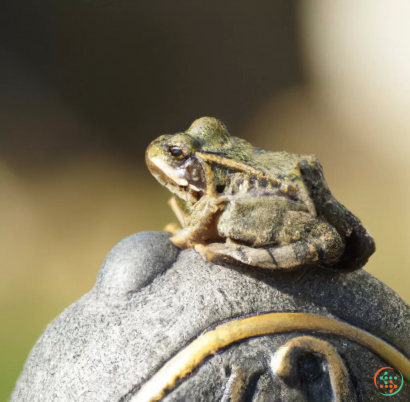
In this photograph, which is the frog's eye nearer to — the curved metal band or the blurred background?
the curved metal band

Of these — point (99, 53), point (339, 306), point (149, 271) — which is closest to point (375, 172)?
point (99, 53)

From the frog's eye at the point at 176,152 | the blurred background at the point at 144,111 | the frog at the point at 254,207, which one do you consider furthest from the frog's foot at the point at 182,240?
the blurred background at the point at 144,111

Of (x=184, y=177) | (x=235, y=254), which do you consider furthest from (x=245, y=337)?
(x=184, y=177)

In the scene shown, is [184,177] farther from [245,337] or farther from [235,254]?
[245,337]

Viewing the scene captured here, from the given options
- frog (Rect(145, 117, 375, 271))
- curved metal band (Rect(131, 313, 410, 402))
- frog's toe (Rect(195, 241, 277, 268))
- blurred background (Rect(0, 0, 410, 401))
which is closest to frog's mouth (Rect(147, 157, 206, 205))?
frog (Rect(145, 117, 375, 271))

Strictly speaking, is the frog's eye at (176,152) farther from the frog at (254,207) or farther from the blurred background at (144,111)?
the blurred background at (144,111)

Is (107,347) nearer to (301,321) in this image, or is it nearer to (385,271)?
(301,321)

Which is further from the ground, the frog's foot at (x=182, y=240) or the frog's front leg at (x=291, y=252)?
the frog's foot at (x=182, y=240)
